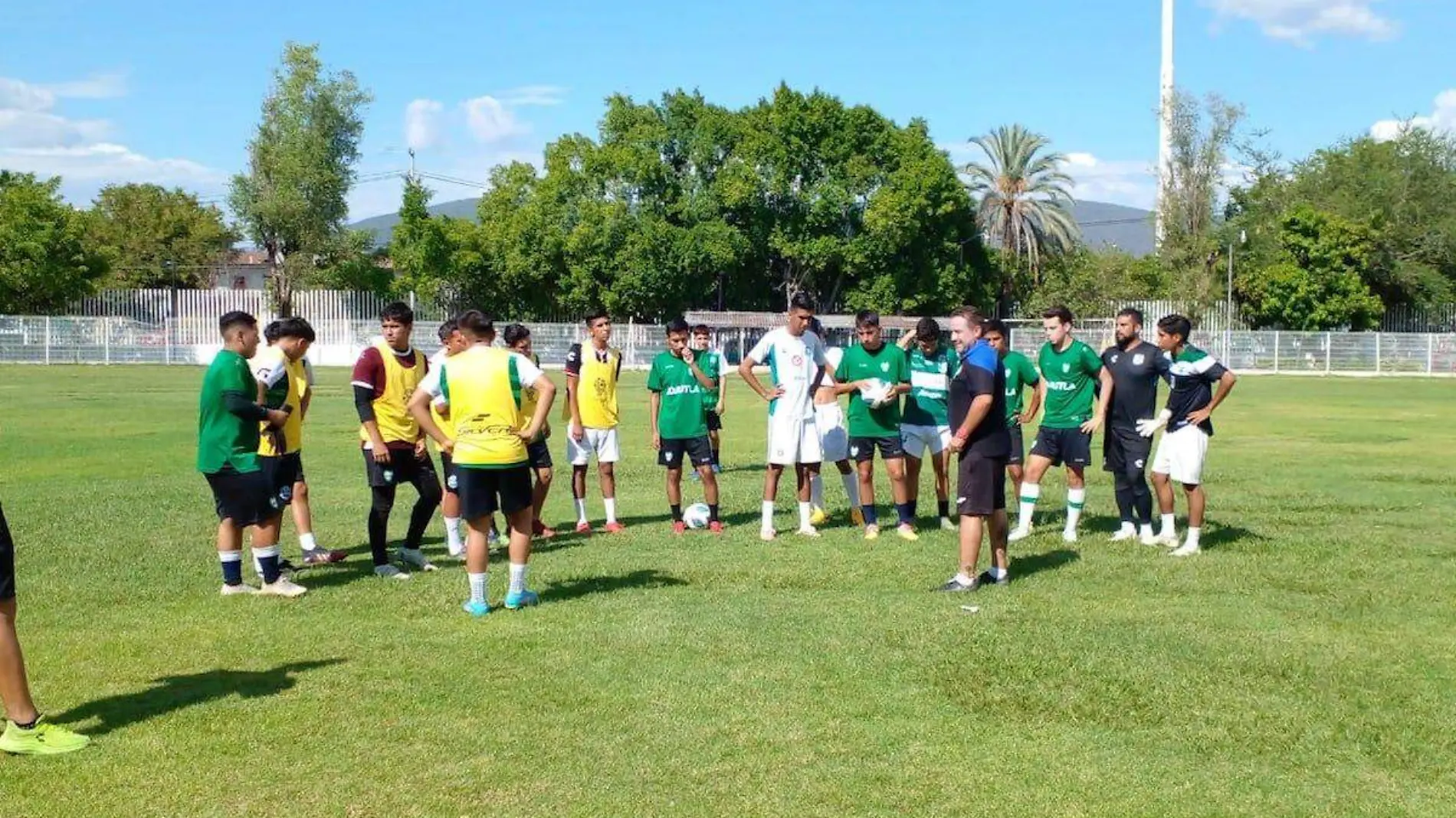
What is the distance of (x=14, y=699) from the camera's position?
5.60m

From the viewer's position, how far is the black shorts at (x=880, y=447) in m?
11.7

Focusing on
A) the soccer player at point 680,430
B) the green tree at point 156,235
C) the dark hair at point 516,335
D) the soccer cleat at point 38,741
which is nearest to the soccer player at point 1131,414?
the soccer player at point 680,430

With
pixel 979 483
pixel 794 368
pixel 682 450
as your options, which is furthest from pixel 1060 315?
pixel 682 450

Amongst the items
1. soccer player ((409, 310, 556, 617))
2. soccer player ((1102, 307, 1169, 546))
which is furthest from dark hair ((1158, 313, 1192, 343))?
soccer player ((409, 310, 556, 617))

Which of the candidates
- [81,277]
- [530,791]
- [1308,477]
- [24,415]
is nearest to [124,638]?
[530,791]

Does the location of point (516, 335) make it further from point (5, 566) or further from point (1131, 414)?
point (5, 566)

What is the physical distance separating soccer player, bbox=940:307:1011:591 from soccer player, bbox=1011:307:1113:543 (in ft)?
7.97

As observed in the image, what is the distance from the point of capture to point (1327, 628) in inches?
313

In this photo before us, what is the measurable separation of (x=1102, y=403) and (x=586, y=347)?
495cm

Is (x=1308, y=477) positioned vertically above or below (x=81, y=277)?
below

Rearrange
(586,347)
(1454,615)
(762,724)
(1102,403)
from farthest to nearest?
(586,347) → (1102,403) → (1454,615) → (762,724)

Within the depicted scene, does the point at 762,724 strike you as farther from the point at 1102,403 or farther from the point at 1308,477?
the point at 1308,477

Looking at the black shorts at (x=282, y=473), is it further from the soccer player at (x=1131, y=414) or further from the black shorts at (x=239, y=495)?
the soccer player at (x=1131, y=414)

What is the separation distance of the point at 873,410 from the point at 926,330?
881 mm
